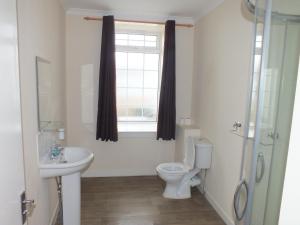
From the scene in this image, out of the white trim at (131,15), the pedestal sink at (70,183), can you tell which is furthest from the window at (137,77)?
the pedestal sink at (70,183)

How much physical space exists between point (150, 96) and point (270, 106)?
2.75 m

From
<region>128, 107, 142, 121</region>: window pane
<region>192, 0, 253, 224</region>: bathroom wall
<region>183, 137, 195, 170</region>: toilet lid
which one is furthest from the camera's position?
<region>128, 107, 142, 121</region>: window pane

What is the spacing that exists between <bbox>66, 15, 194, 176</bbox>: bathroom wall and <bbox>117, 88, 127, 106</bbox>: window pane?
1.36ft

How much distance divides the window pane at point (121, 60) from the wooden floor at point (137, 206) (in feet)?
6.11

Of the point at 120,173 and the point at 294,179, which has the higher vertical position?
the point at 294,179

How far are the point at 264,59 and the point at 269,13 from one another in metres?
0.23

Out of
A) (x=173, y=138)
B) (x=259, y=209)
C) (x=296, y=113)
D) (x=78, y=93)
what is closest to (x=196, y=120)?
(x=173, y=138)

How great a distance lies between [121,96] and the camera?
3816 millimetres

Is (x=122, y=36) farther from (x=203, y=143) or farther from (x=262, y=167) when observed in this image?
(x=262, y=167)

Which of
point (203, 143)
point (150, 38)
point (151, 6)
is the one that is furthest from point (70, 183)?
point (150, 38)

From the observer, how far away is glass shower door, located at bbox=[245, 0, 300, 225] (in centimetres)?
112

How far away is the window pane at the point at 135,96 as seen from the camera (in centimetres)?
384

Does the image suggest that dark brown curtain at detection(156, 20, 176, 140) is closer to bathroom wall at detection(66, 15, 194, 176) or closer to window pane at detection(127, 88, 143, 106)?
bathroom wall at detection(66, 15, 194, 176)

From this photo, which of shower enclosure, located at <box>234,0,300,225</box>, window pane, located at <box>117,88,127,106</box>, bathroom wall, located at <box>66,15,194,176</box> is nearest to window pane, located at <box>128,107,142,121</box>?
window pane, located at <box>117,88,127,106</box>
